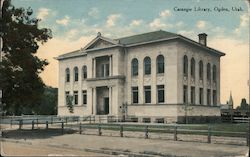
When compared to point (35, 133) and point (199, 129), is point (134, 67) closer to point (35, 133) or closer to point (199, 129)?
point (35, 133)

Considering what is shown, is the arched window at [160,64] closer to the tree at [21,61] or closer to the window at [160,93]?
the window at [160,93]

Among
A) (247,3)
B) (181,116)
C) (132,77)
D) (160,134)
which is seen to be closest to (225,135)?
(160,134)

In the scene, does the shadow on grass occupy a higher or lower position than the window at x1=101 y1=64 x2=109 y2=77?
lower

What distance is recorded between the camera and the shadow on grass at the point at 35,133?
25.1 meters

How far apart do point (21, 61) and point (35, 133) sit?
5459 millimetres

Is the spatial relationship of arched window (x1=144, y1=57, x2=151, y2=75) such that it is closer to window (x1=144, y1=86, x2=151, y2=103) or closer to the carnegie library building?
the carnegie library building

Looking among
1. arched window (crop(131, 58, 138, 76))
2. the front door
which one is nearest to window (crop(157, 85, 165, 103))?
arched window (crop(131, 58, 138, 76))

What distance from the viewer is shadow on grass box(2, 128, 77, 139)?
2506 centimetres

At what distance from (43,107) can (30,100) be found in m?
1.17

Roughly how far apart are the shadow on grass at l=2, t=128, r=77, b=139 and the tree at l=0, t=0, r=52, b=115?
157cm

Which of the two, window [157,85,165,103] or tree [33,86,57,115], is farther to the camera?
window [157,85,165,103]

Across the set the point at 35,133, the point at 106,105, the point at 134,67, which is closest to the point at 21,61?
the point at 35,133

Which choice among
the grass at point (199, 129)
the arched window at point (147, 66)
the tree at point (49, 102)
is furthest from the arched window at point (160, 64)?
the tree at point (49, 102)

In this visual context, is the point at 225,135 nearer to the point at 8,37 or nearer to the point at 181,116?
the point at 8,37
